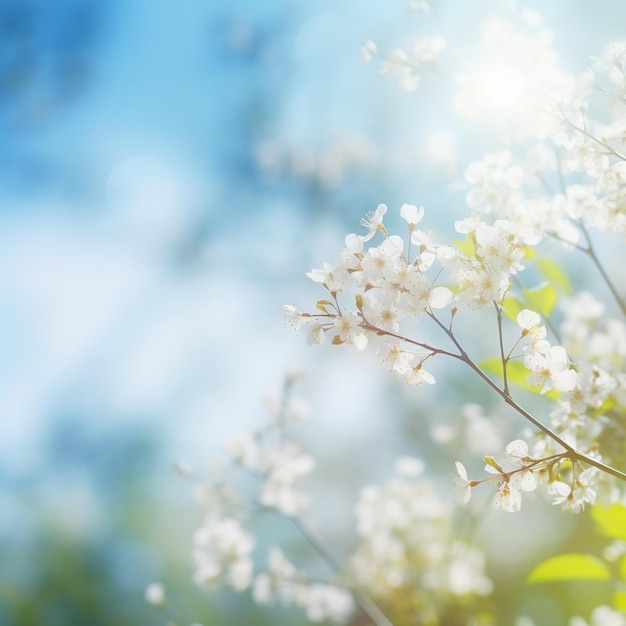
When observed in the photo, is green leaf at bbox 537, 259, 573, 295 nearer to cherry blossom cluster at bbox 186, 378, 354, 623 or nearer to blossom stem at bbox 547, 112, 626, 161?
blossom stem at bbox 547, 112, 626, 161

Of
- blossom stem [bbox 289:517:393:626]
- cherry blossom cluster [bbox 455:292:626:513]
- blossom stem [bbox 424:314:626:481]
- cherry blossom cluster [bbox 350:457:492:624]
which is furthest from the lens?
cherry blossom cluster [bbox 350:457:492:624]

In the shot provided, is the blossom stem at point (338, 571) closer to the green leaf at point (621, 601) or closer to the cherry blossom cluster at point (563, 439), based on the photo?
the green leaf at point (621, 601)

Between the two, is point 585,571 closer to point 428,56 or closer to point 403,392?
point 428,56

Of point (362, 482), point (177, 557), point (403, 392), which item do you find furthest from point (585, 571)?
point (177, 557)

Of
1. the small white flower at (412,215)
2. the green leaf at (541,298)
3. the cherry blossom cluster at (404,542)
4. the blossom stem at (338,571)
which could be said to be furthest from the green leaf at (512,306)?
the cherry blossom cluster at (404,542)

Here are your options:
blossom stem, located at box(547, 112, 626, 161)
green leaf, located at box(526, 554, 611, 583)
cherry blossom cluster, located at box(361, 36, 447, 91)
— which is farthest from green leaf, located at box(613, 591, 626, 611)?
cherry blossom cluster, located at box(361, 36, 447, 91)

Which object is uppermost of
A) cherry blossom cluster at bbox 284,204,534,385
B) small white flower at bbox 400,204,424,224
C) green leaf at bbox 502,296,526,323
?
green leaf at bbox 502,296,526,323
